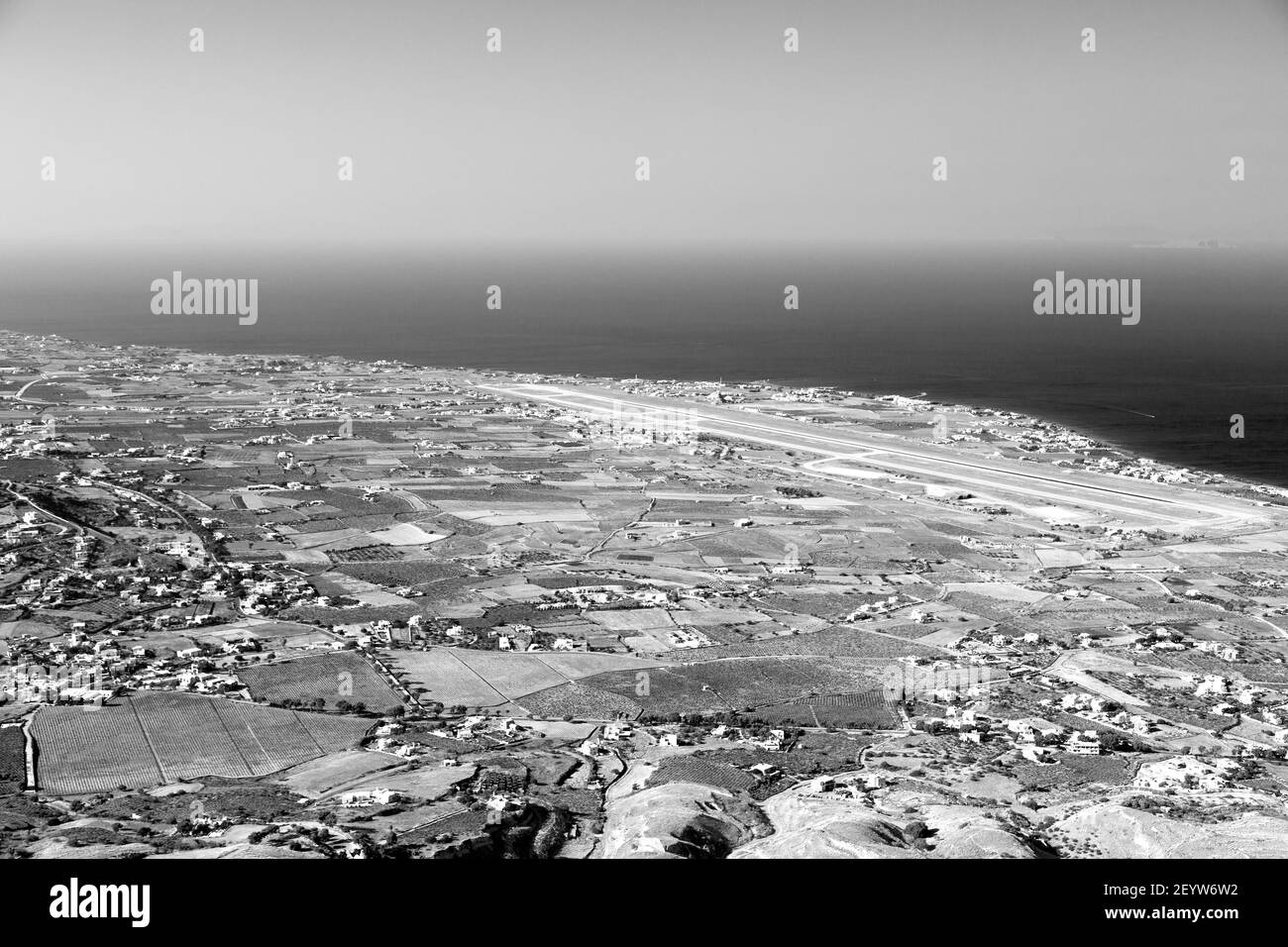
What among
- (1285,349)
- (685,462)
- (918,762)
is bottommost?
(918,762)

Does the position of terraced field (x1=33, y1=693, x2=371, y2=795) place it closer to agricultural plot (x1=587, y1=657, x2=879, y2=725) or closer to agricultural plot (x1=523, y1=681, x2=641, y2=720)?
agricultural plot (x1=523, y1=681, x2=641, y2=720)

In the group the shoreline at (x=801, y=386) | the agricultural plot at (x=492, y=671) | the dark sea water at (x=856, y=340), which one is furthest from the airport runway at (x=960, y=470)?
→ the agricultural plot at (x=492, y=671)

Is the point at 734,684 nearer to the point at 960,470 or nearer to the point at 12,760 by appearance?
the point at 12,760

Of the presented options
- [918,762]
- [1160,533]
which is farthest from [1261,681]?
[1160,533]

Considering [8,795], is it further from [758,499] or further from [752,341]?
[752,341]

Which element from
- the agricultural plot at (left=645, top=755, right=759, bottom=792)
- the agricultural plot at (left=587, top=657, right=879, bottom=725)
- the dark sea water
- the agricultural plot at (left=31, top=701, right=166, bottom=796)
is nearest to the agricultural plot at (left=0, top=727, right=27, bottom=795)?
the agricultural plot at (left=31, top=701, right=166, bottom=796)

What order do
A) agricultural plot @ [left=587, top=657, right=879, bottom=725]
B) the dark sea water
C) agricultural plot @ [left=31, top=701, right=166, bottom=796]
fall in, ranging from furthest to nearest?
1. the dark sea water
2. agricultural plot @ [left=587, top=657, right=879, bottom=725]
3. agricultural plot @ [left=31, top=701, right=166, bottom=796]

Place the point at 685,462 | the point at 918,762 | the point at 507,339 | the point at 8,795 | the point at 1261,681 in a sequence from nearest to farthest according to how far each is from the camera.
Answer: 1. the point at 8,795
2. the point at 918,762
3. the point at 1261,681
4. the point at 685,462
5. the point at 507,339

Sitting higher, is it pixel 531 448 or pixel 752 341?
pixel 752 341
